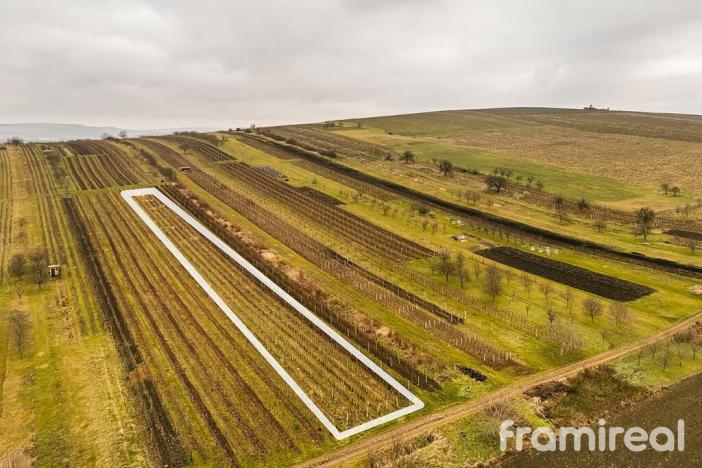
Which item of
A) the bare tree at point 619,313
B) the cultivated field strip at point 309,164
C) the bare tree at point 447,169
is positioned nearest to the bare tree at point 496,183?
the bare tree at point 447,169

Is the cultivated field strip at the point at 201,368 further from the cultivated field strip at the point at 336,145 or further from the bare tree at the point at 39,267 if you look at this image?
the cultivated field strip at the point at 336,145

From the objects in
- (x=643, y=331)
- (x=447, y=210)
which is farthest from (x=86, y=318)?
(x=447, y=210)

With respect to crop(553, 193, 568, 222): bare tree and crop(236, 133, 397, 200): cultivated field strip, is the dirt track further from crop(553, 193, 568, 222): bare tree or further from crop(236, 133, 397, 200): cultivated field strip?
crop(236, 133, 397, 200): cultivated field strip

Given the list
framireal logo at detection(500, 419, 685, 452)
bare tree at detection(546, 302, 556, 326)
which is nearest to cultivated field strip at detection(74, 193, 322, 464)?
framireal logo at detection(500, 419, 685, 452)

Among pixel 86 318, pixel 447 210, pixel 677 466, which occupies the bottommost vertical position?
pixel 677 466

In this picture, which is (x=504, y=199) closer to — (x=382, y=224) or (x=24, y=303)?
(x=382, y=224)

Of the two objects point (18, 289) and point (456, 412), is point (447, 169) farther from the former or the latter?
point (18, 289)
